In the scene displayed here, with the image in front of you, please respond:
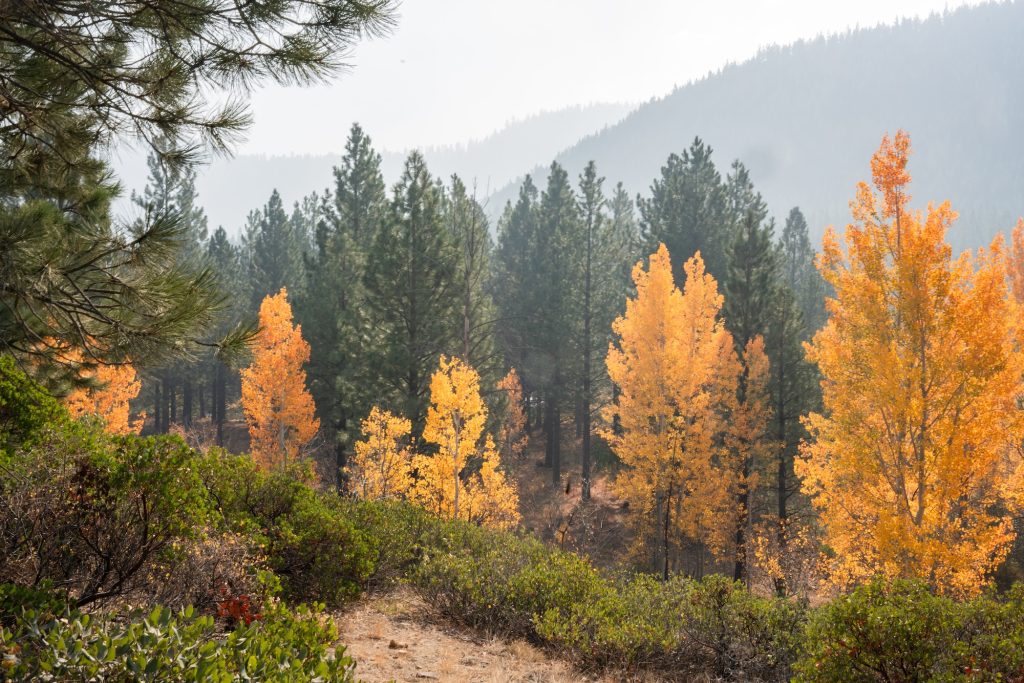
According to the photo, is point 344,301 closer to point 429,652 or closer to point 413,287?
point 413,287

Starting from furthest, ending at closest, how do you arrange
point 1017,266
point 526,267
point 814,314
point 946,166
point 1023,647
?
point 946,166
point 814,314
point 526,267
point 1017,266
point 1023,647

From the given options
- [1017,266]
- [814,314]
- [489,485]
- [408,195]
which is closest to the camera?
[489,485]

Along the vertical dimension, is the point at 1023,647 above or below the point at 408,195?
below

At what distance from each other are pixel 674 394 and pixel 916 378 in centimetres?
886

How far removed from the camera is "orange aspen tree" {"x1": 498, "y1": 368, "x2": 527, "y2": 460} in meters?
25.5

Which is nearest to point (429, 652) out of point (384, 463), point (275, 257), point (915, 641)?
point (915, 641)

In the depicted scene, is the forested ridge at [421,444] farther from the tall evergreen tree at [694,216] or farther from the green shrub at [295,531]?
the tall evergreen tree at [694,216]

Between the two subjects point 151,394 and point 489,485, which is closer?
point 489,485

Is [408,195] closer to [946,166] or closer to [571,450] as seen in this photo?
[571,450]

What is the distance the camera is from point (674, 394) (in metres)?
18.4

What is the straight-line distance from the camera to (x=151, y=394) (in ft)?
120

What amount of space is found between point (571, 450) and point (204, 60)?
32.3m

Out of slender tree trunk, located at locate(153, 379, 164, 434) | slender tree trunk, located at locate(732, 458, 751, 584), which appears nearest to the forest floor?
slender tree trunk, located at locate(732, 458, 751, 584)

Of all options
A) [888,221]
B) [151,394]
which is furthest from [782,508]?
[151,394]
